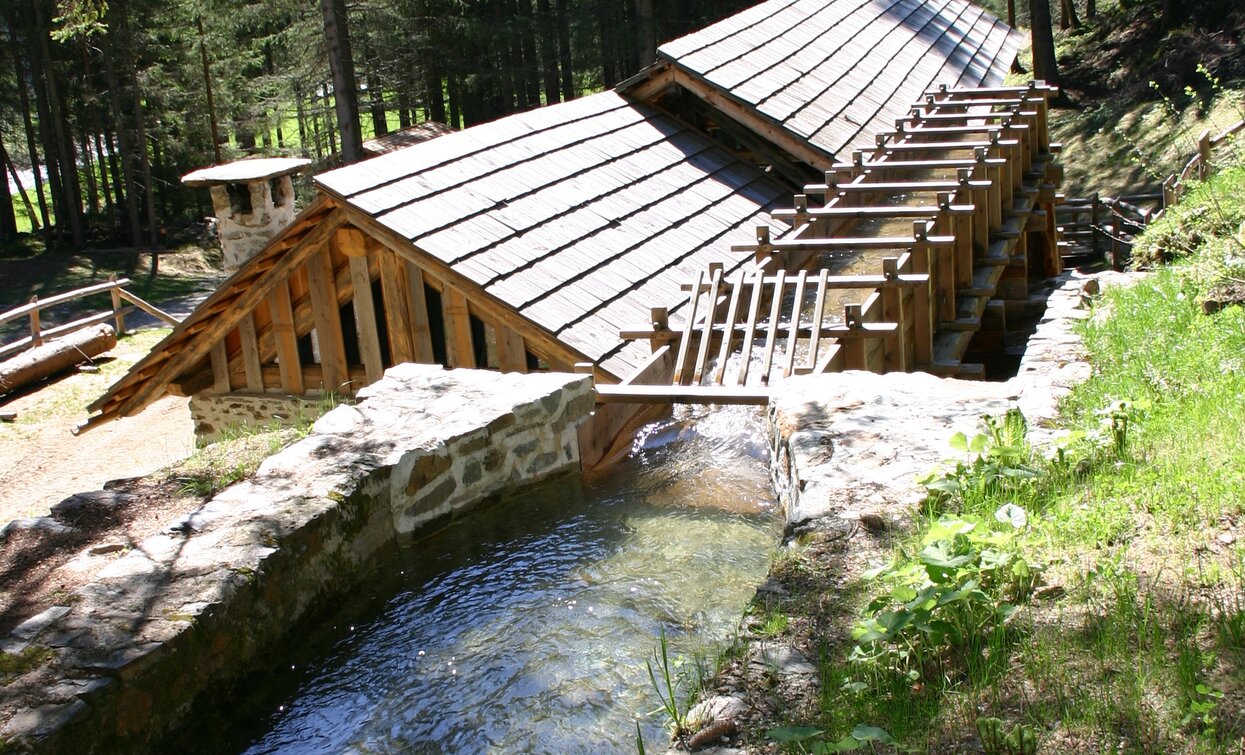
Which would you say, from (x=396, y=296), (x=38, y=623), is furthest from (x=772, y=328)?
(x=38, y=623)

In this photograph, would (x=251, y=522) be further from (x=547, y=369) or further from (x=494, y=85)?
(x=494, y=85)

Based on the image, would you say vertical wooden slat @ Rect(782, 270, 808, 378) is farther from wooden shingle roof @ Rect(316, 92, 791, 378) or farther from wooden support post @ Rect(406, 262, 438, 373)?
wooden support post @ Rect(406, 262, 438, 373)

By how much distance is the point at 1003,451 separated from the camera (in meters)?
4.32

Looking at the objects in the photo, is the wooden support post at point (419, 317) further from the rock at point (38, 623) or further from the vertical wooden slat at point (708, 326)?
the rock at point (38, 623)

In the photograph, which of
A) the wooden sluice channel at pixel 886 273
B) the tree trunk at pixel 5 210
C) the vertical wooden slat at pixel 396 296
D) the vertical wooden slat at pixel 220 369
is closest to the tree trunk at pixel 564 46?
the tree trunk at pixel 5 210

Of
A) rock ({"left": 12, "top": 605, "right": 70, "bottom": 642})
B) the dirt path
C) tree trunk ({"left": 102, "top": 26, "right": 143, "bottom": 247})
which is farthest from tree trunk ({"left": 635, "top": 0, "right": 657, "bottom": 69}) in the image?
rock ({"left": 12, "top": 605, "right": 70, "bottom": 642})

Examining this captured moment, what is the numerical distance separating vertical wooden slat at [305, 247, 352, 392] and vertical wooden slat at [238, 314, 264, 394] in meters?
0.83

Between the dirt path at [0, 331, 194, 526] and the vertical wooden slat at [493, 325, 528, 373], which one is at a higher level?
the vertical wooden slat at [493, 325, 528, 373]

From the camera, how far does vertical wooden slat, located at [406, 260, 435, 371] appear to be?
30.5 ft

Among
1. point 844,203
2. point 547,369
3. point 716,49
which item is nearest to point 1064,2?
point 716,49

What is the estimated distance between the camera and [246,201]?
11891 mm

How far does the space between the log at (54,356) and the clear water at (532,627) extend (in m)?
15.0

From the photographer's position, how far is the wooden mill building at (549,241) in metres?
8.67

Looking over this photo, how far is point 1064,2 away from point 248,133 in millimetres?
22947
